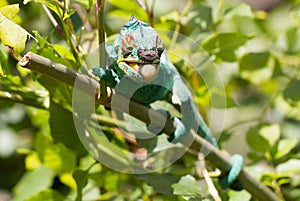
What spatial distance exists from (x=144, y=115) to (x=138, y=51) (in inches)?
4.5

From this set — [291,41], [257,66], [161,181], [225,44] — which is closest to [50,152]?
[161,181]

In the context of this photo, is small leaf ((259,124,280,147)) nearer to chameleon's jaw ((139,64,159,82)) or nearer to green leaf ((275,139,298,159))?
green leaf ((275,139,298,159))

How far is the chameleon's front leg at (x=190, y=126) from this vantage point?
1.04 metres

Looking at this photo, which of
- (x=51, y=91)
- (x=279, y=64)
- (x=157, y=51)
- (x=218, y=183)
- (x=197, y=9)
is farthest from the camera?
(x=279, y=64)

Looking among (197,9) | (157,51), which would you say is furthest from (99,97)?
(197,9)

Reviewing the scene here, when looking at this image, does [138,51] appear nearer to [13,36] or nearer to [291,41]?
[13,36]

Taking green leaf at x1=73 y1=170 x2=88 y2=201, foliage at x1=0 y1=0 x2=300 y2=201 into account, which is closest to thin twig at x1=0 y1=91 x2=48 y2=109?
foliage at x1=0 y1=0 x2=300 y2=201

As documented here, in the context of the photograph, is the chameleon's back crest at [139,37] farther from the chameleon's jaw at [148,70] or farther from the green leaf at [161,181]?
the green leaf at [161,181]

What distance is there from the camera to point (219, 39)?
1.22 m

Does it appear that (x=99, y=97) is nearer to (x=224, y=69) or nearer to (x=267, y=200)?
(x=267, y=200)

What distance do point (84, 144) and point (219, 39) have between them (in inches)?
12.8

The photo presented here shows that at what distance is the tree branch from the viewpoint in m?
0.79

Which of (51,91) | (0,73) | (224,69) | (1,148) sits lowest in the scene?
(1,148)

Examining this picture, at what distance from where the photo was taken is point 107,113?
1097 millimetres
